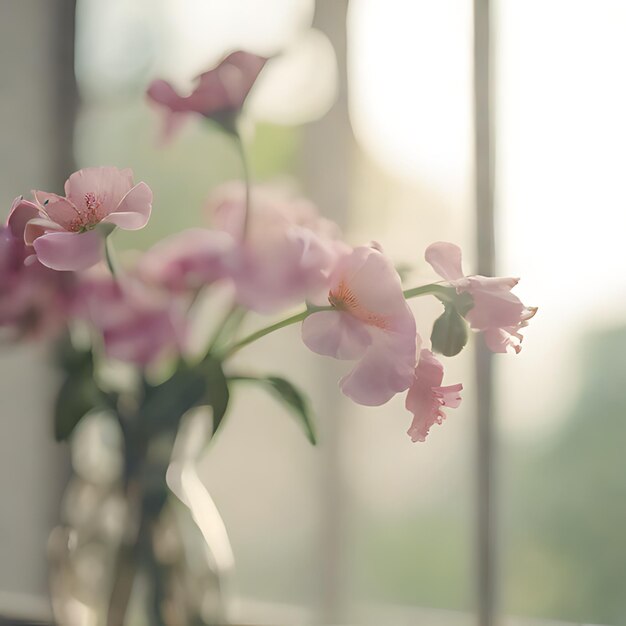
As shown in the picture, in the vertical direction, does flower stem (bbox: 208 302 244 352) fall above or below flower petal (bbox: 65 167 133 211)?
below

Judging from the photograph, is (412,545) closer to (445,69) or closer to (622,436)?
(622,436)

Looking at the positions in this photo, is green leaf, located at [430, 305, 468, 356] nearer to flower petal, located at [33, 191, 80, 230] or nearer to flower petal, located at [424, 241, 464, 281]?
flower petal, located at [424, 241, 464, 281]

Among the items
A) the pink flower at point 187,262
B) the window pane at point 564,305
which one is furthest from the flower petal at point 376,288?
the window pane at point 564,305

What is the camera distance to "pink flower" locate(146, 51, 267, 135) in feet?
1.30

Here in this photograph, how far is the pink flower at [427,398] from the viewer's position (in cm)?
36

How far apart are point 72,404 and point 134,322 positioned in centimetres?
6

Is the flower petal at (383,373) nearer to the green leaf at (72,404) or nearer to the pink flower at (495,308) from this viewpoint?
the pink flower at (495,308)

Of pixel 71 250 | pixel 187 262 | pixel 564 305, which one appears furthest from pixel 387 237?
pixel 71 250

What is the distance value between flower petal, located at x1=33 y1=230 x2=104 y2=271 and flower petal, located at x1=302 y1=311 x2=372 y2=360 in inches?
3.8

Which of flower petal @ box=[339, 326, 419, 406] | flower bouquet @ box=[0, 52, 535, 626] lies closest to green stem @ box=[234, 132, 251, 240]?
flower bouquet @ box=[0, 52, 535, 626]

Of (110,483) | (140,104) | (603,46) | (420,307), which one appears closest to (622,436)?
(420,307)

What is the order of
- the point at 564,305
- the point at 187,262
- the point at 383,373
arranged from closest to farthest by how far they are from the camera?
the point at 383,373, the point at 187,262, the point at 564,305

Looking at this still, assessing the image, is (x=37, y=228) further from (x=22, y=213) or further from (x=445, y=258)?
(x=445, y=258)

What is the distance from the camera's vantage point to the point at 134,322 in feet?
1.38
